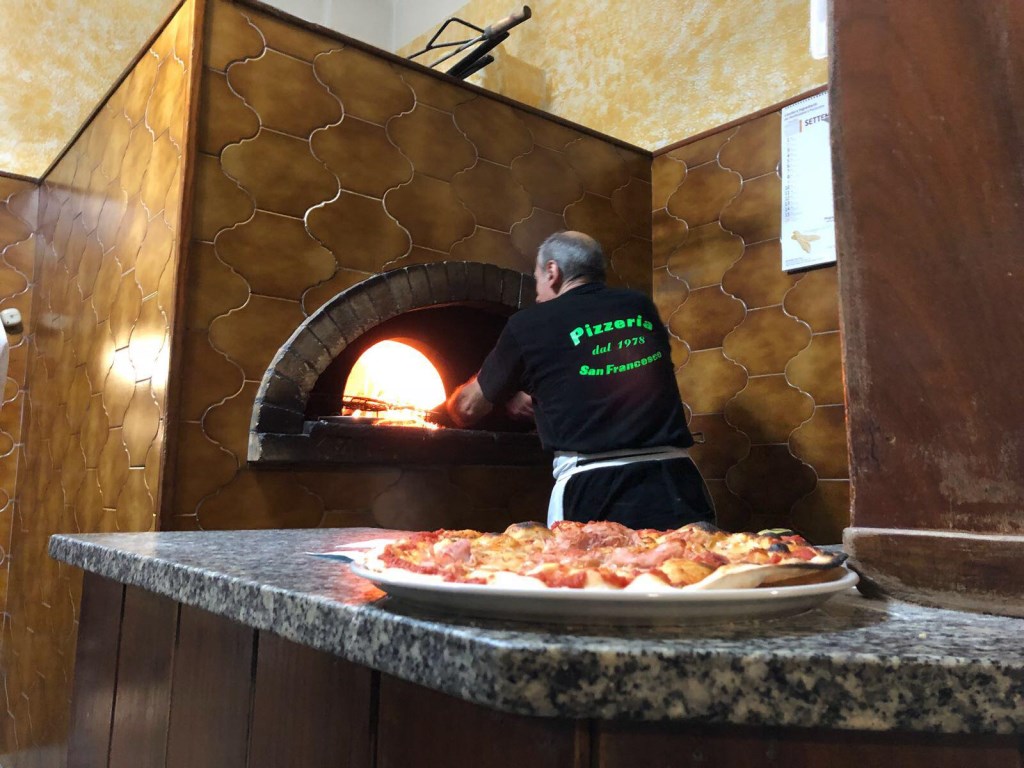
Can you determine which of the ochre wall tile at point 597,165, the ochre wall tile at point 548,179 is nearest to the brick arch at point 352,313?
the ochre wall tile at point 548,179

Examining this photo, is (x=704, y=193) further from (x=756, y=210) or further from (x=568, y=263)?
(x=568, y=263)

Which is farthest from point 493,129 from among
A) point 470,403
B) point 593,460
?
point 593,460

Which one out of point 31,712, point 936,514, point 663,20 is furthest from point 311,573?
point 663,20

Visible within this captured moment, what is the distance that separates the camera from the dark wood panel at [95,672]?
103 cm

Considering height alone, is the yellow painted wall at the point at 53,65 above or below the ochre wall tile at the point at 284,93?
above

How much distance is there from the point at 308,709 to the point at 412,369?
1.85 meters

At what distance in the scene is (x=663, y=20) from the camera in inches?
113

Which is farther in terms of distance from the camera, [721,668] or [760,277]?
[760,277]

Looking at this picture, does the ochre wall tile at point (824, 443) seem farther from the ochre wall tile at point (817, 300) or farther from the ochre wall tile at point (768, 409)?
the ochre wall tile at point (817, 300)

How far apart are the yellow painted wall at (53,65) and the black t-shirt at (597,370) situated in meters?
2.00

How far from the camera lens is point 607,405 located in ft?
6.32

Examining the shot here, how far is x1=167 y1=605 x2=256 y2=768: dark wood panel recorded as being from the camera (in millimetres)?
731

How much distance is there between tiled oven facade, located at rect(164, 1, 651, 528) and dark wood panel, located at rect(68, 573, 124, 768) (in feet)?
2.08

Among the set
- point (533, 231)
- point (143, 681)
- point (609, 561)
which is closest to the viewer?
point (609, 561)
